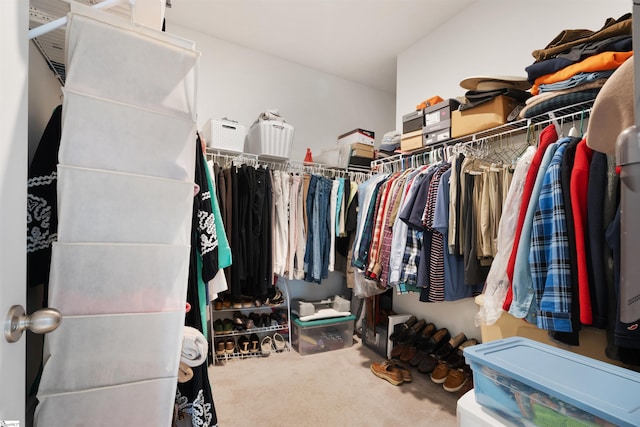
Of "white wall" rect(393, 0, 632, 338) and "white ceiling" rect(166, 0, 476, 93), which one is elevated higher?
"white ceiling" rect(166, 0, 476, 93)

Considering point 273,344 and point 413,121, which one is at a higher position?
point 413,121

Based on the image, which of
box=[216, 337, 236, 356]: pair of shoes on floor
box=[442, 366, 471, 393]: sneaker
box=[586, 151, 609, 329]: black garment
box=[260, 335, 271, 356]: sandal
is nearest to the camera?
box=[586, 151, 609, 329]: black garment

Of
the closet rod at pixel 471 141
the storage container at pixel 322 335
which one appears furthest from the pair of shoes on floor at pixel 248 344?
the closet rod at pixel 471 141

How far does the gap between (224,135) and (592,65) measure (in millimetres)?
2228

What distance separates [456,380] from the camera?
1905mm

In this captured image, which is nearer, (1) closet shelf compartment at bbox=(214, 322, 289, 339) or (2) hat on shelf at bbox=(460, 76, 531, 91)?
(2) hat on shelf at bbox=(460, 76, 531, 91)

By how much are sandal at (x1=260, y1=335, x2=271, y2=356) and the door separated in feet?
6.63

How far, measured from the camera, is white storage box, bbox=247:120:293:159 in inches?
98.7

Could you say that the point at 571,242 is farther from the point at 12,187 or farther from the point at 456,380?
the point at 12,187

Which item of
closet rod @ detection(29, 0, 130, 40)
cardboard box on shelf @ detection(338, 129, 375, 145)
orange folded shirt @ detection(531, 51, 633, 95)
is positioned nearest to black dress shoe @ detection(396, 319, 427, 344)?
cardboard box on shelf @ detection(338, 129, 375, 145)

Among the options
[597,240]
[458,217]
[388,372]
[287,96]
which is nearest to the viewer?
[597,240]

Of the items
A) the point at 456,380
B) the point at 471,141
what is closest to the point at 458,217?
the point at 471,141

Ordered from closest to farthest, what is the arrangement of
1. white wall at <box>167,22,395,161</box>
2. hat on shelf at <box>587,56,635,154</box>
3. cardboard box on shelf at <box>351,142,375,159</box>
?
hat on shelf at <box>587,56,635,154</box>
white wall at <box>167,22,395,161</box>
cardboard box on shelf at <box>351,142,375,159</box>

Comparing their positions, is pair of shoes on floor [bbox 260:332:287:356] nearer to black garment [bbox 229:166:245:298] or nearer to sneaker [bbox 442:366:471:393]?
black garment [bbox 229:166:245:298]
